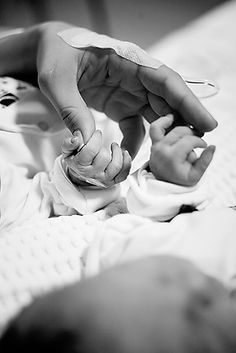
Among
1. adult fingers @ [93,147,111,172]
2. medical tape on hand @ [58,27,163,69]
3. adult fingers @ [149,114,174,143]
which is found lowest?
adult fingers @ [93,147,111,172]

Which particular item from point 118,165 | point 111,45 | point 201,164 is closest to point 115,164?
point 118,165

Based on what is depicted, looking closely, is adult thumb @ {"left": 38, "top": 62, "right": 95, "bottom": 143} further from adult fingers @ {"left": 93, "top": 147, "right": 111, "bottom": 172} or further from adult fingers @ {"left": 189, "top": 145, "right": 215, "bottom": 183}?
adult fingers @ {"left": 189, "top": 145, "right": 215, "bottom": 183}

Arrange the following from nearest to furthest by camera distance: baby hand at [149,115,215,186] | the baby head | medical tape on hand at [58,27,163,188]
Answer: the baby head
baby hand at [149,115,215,186]
medical tape on hand at [58,27,163,188]

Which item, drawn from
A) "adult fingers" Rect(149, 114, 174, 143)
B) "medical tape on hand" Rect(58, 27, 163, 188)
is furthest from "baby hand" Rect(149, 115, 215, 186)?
"medical tape on hand" Rect(58, 27, 163, 188)

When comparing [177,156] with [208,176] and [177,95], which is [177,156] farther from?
[208,176]

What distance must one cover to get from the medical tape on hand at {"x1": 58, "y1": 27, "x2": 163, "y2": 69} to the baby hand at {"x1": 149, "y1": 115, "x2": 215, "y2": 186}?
0.13 metres

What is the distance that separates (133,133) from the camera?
0.64 meters

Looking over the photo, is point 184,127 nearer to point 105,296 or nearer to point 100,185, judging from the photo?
point 100,185

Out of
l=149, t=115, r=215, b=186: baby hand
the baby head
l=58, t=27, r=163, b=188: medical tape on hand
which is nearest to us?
the baby head

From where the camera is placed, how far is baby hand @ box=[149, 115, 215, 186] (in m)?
0.47

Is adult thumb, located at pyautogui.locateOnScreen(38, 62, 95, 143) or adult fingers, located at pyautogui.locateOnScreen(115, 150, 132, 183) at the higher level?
adult thumb, located at pyautogui.locateOnScreen(38, 62, 95, 143)

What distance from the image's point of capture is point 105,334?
325 mm

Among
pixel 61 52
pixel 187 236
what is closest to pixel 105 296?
pixel 187 236

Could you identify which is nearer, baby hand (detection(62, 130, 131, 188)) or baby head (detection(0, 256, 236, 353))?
baby head (detection(0, 256, 236, 353))
